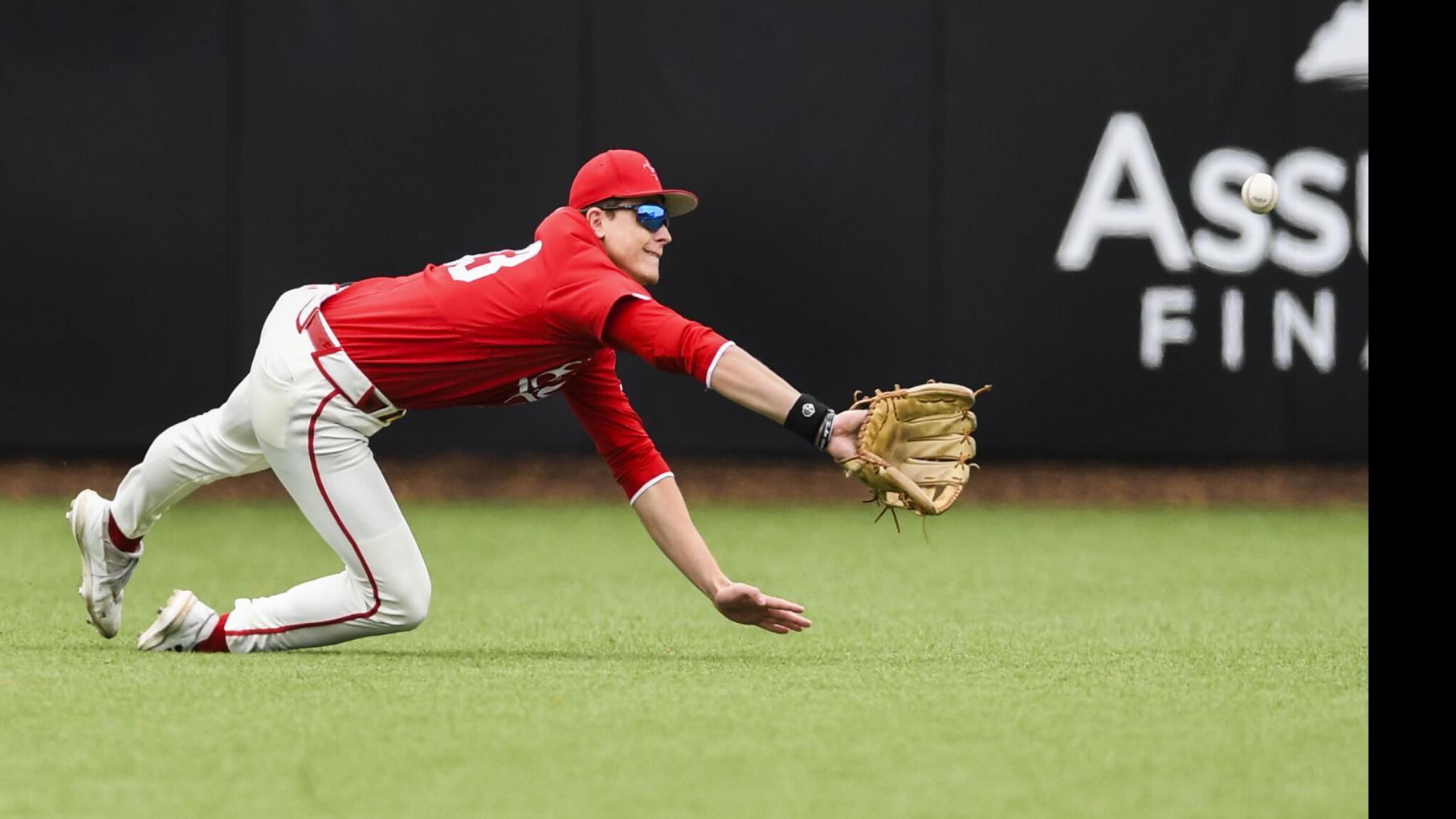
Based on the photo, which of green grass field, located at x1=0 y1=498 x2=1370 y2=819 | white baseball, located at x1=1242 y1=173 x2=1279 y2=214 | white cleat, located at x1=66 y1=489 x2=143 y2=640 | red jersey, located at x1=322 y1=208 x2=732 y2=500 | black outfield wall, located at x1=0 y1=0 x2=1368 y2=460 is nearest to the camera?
green grass field, located at x1=0 y1=498 x2=1370 y2=819

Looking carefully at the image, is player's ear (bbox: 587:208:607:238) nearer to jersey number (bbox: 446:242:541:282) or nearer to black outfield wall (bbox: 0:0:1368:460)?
jersey number (bbox: 446:242:541:282)

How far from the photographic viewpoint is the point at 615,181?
521cm

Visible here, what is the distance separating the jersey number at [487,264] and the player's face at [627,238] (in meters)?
0.19

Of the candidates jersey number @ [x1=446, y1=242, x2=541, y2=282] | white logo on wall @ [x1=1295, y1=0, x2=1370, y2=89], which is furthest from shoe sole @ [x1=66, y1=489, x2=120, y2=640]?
white logo on wall @ [x1=1295, y1=0, x2=1370, y2=89]

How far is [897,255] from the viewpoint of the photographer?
11.1 meters

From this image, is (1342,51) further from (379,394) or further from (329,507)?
(329,507)

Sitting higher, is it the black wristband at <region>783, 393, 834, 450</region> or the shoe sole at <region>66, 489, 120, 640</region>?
the black wristband at <region>783, 393, 834, 450</region>

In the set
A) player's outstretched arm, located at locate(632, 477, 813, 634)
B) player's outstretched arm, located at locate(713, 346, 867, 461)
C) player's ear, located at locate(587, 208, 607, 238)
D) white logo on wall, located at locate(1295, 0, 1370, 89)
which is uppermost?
white logo on wall, located at locate(1295, 0, 1370, 89)

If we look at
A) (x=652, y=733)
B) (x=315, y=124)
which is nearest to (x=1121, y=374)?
(x=315, y=124)

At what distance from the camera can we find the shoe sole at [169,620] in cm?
514

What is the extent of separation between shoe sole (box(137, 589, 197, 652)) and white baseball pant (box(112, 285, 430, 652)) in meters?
0.13

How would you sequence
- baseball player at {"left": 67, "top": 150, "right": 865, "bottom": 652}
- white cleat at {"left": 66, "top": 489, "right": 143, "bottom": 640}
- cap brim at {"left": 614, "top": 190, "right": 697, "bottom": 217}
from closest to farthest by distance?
baseball player at {"left": 67, "top": 150, "right": 865, "bottom": 652} → cap brim at {"left": 614, "top": 190, "right": 697, "bottom": 217} → white cleat at {"left": 66, "top": 489, "right": 143, "bottom": 640}

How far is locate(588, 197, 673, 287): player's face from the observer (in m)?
5.27

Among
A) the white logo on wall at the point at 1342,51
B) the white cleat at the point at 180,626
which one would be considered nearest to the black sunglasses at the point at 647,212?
the white cleat at the point at 180,626
